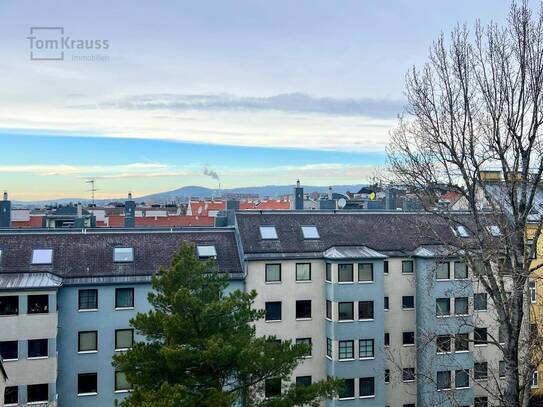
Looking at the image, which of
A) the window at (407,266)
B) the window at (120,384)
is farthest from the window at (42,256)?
the window at (407,266)

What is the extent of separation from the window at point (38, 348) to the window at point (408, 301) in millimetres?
24497

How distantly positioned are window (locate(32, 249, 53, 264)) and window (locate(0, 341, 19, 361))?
5321 millimetres

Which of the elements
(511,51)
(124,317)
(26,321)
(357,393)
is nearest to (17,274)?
(26,321)

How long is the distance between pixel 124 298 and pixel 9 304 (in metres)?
6.84

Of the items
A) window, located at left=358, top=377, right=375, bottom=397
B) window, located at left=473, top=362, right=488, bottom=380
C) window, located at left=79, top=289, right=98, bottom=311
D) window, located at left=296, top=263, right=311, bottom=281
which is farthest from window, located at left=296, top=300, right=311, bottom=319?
window, located at left=79, top=289, right=98, bottom=311

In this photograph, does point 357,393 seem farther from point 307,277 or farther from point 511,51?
point 511,51

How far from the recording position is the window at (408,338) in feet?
132

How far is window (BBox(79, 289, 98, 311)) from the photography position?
3547cm

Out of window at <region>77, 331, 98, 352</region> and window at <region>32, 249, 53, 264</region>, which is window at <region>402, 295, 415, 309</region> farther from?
window at <region>32, 249, 53, 264</region>

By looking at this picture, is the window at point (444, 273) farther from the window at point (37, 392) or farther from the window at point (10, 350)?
the window at point (10, 350)

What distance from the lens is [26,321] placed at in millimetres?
33031

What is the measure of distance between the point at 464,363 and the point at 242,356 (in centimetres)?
2490

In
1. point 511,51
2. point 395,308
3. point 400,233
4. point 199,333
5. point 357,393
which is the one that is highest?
point 511,51

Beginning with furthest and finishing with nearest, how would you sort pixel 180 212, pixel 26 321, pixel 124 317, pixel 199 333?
pixel 180 212 < pixel 124 317 < pixel 26 321 < pixel 199 333
